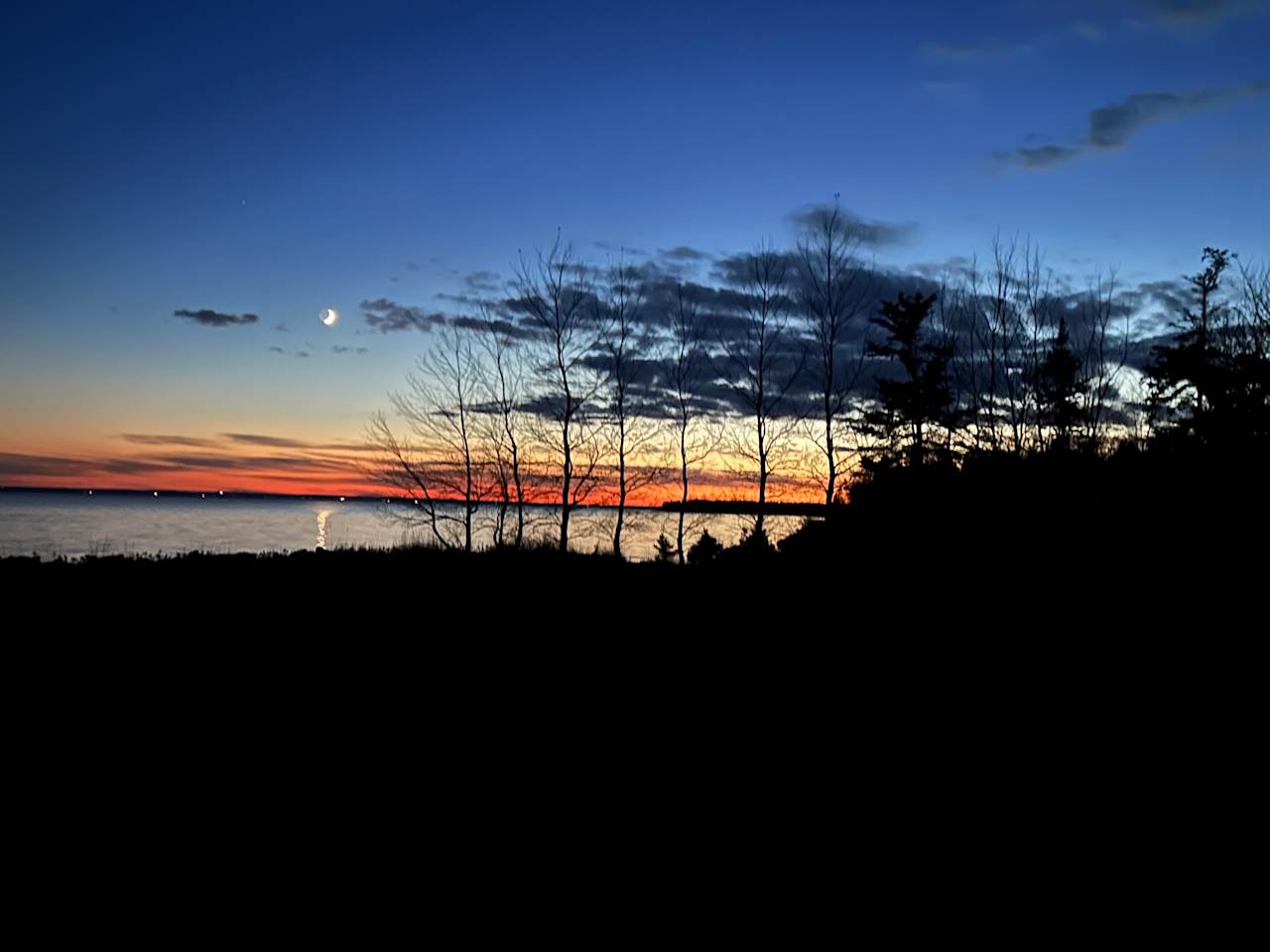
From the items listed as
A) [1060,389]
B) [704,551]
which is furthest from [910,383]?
[704,551]

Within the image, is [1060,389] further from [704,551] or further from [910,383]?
[704,551]

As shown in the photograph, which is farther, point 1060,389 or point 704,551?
point 1060,389

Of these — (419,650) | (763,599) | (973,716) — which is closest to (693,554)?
(763,599)

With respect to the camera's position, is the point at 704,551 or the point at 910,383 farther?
the point at 910,383

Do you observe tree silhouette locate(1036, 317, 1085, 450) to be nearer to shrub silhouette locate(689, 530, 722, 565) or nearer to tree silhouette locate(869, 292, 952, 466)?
tree silhouette locate(869, 292, 952, 466)

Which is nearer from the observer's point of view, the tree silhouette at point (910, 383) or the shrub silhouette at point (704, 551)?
the shrub silhouette at point (704, 551)

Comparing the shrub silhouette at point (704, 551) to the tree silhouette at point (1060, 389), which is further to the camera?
the tree silhouette at point (1060, 389)

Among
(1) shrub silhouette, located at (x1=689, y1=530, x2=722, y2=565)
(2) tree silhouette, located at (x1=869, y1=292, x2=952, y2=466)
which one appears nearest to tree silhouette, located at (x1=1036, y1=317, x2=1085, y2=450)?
(2) tree silhouette, located at (x1=869, y1=292, x2=952, y2=466)

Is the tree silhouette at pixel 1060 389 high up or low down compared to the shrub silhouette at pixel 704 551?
up

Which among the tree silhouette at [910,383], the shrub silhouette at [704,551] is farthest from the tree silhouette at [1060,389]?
the shrub silhouette at [704,551]

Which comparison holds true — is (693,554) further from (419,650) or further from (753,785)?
(753,785)

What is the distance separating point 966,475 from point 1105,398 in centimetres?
2283

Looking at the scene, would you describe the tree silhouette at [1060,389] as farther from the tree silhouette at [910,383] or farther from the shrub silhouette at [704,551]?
the shrub silhouette at [704,551]

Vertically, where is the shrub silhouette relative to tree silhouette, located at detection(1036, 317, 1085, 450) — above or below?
below
